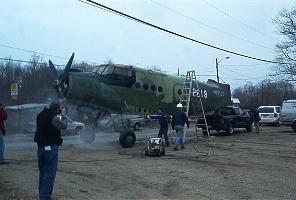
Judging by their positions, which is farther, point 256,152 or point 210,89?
point 210,89

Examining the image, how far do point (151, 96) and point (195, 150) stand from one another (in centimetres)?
392

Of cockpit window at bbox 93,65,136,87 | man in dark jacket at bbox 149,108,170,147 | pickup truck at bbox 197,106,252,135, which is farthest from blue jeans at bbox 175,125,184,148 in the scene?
pickup truck at bbox 197,106,252,135

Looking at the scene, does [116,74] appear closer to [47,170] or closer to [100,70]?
[100,70]

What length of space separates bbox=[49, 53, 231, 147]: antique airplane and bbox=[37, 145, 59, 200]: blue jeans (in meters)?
9.36

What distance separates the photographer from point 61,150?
1683cm

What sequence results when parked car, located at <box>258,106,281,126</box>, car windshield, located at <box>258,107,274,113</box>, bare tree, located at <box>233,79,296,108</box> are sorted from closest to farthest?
parked car, located at <box>258,106,281,126</box> < car windshield, located at <box>258,107,274,113</box> < bare tree, located at <box>233,79,296,108</box>

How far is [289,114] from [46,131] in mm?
24508

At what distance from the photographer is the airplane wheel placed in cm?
1783

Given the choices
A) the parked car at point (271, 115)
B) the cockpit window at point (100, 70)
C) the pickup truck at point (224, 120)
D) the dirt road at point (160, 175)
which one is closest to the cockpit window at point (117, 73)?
the cockpit window at point (100, 70)

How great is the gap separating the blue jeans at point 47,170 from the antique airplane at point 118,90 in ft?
30.7

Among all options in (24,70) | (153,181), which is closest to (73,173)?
(153,181)

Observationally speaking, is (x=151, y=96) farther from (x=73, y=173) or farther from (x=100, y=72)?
(x=73, y=173)

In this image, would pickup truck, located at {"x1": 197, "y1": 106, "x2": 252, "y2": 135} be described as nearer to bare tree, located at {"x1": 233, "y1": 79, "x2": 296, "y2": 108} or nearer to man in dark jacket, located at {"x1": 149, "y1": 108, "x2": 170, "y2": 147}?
man in dark jacket, located at {"x1": 149, "y1": 108, "x2": 170, "y2": 147}

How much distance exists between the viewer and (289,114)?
1142 inches
